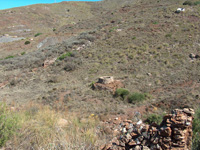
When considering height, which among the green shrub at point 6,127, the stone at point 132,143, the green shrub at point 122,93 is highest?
the green shrub at point 6,127

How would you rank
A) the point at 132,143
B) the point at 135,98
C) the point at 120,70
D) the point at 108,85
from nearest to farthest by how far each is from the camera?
the point at 132,143 < the point at 135,98 < the point at 108,85 < the point at 120,70

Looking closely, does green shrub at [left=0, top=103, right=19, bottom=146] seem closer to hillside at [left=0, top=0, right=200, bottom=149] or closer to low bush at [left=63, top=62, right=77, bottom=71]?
hillside at [left=0, top=0, right=200, bottom=149]

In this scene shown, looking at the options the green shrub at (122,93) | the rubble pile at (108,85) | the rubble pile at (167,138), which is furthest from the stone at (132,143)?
the rubble pile at (108,85)

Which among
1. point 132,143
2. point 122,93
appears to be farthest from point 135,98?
point 132,143

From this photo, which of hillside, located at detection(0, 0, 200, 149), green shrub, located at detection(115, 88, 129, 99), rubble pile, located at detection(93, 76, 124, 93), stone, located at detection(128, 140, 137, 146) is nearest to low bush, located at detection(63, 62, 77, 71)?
hillside, located at detection(0, 0, 200, 149)

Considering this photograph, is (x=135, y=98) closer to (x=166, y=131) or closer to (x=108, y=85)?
(x=108, y=85)

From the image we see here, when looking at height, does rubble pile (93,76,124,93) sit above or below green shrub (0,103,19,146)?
below

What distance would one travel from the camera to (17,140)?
8.25 feet

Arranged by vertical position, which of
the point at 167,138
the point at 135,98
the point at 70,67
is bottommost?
the point at 135,98

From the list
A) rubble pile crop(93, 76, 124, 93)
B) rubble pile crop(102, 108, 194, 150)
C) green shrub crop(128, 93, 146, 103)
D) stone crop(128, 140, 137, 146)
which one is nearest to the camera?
rubble pile crop(102, 108, 194, 150)

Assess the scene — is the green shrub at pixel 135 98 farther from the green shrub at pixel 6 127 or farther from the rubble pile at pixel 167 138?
the green shrub at pixel 6 127

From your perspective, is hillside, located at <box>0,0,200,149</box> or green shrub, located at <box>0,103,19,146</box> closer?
green shrub, located at <box>0,103,19,146</box>

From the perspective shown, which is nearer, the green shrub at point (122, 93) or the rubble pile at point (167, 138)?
the rubble pile at point (167, 138)

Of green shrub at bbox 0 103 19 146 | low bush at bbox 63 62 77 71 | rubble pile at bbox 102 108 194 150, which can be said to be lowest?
low bush at bbox 63 62 77 71
